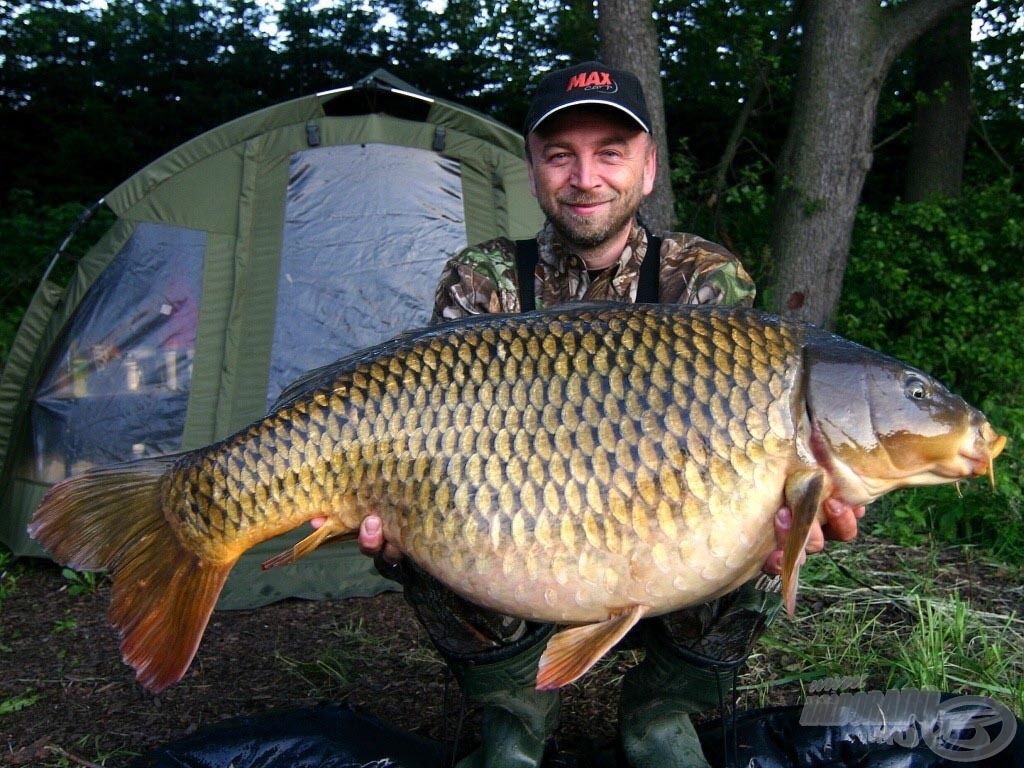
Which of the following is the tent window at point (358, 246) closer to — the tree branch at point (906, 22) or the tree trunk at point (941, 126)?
the tree branch at point (906, 22)

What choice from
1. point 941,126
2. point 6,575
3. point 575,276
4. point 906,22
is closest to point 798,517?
point 575,276

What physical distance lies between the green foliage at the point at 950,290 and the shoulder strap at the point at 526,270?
8.48 feet

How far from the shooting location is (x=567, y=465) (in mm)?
1252

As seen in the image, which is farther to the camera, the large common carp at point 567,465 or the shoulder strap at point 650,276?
the shoulder strap at point 650,276

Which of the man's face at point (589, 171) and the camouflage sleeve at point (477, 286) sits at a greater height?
the man's face at point (589, 171)

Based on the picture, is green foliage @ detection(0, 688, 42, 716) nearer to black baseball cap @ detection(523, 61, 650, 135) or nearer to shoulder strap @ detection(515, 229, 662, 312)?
shoulder strap @ detection(515, 229, 662, 312)

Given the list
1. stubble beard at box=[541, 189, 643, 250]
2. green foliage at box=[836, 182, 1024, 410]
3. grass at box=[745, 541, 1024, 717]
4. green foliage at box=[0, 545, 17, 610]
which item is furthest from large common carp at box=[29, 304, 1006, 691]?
green foliage at box=[836, 182, 1024, 410]

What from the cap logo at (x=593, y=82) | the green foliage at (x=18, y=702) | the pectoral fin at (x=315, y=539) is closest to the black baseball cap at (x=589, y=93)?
the cap logo at (x=593, y=82)

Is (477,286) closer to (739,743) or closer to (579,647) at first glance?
(579,647)

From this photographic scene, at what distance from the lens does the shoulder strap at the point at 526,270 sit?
1.90 metres

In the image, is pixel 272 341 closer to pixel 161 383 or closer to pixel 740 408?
pixel 161 383

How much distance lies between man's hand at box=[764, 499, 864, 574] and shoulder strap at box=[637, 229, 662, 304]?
638mm

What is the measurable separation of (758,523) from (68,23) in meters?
7.32

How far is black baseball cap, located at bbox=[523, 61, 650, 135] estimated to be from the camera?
5.71ft
